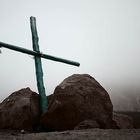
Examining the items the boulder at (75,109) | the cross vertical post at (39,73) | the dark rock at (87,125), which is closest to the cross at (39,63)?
the cross vertical post at (39,73)

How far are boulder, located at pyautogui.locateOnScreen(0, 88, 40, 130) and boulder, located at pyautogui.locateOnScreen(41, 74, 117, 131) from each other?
1.96 ft

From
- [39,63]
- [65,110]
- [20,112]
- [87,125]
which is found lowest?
[87,125]

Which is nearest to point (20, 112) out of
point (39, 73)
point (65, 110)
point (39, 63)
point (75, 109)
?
point (65, 110)

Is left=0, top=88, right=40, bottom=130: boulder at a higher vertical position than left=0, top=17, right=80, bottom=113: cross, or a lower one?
lower

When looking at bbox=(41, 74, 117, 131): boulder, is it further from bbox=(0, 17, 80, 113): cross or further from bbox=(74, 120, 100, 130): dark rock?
bbox=(0, 17, 80, 113): cross

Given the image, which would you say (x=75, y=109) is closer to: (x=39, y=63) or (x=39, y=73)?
(x=39, y=73)

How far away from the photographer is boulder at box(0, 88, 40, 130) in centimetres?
935

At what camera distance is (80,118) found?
30.1ft

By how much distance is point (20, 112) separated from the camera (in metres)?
9.55

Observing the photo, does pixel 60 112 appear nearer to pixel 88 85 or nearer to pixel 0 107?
pixel 88 85

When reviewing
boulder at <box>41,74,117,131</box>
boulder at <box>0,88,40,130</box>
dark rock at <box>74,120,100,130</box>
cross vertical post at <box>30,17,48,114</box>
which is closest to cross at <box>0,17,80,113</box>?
cross vertical post at <box>30,17,48,114</box>

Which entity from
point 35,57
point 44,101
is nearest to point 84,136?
point 44,101

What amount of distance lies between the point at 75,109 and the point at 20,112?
2.29 m

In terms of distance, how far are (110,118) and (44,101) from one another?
3003 mm
